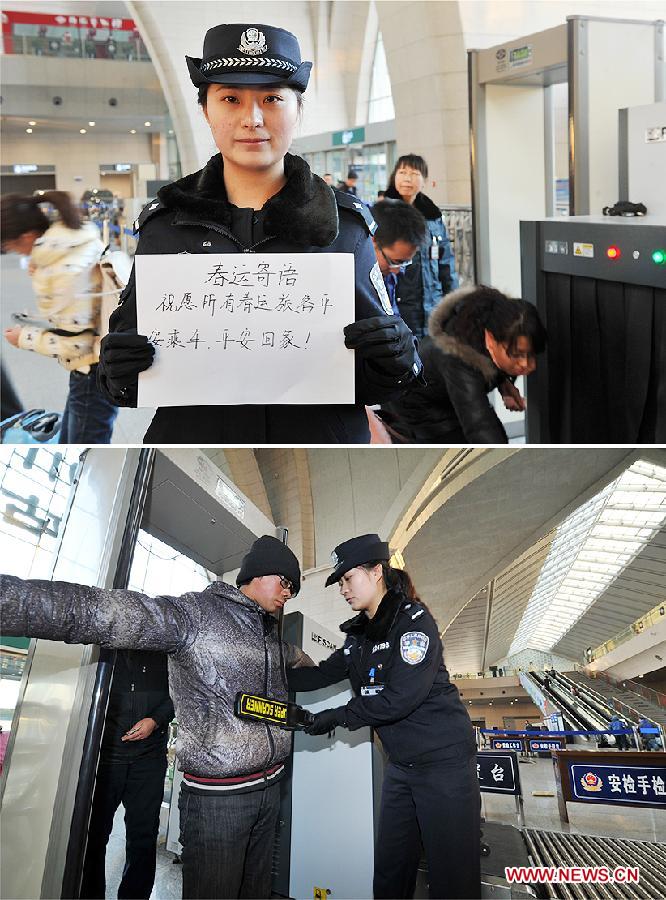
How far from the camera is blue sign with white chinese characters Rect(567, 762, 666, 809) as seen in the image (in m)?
1.36

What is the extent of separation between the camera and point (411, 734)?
134 cm

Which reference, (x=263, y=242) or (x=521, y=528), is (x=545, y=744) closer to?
(x=521, y=528)

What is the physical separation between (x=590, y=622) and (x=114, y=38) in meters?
5.33

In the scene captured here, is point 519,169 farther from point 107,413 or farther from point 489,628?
point 489,628

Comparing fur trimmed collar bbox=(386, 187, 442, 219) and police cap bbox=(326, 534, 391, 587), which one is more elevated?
fur trimmed collar bbox=(386, 187, 442, 219)

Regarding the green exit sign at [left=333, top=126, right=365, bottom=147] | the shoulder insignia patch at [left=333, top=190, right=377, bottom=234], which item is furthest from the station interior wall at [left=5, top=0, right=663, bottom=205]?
the shoulder insignia patch at [left=333, top=190, right=377, bottom=234]

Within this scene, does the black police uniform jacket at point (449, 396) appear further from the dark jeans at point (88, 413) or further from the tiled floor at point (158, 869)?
the tiled floor at point (158, 869)

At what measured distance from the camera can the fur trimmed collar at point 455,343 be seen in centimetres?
295

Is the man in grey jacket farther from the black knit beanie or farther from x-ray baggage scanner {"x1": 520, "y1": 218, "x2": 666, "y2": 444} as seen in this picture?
x-ray baggage scanner {"x1": 520, "y1": 218, "x2": 666, "y2": 444}

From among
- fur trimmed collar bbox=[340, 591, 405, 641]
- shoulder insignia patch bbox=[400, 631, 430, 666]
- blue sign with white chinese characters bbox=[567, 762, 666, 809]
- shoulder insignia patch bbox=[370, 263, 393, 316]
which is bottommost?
blue sign with white chinese characters bbox=[567, 762, 666, 809]

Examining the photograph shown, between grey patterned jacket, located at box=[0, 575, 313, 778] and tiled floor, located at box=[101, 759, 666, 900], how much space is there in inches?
5.6

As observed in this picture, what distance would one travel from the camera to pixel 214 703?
52.0 inches

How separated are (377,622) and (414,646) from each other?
0.06 m

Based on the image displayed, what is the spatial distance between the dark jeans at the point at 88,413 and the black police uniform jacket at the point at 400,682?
295 centimetres
